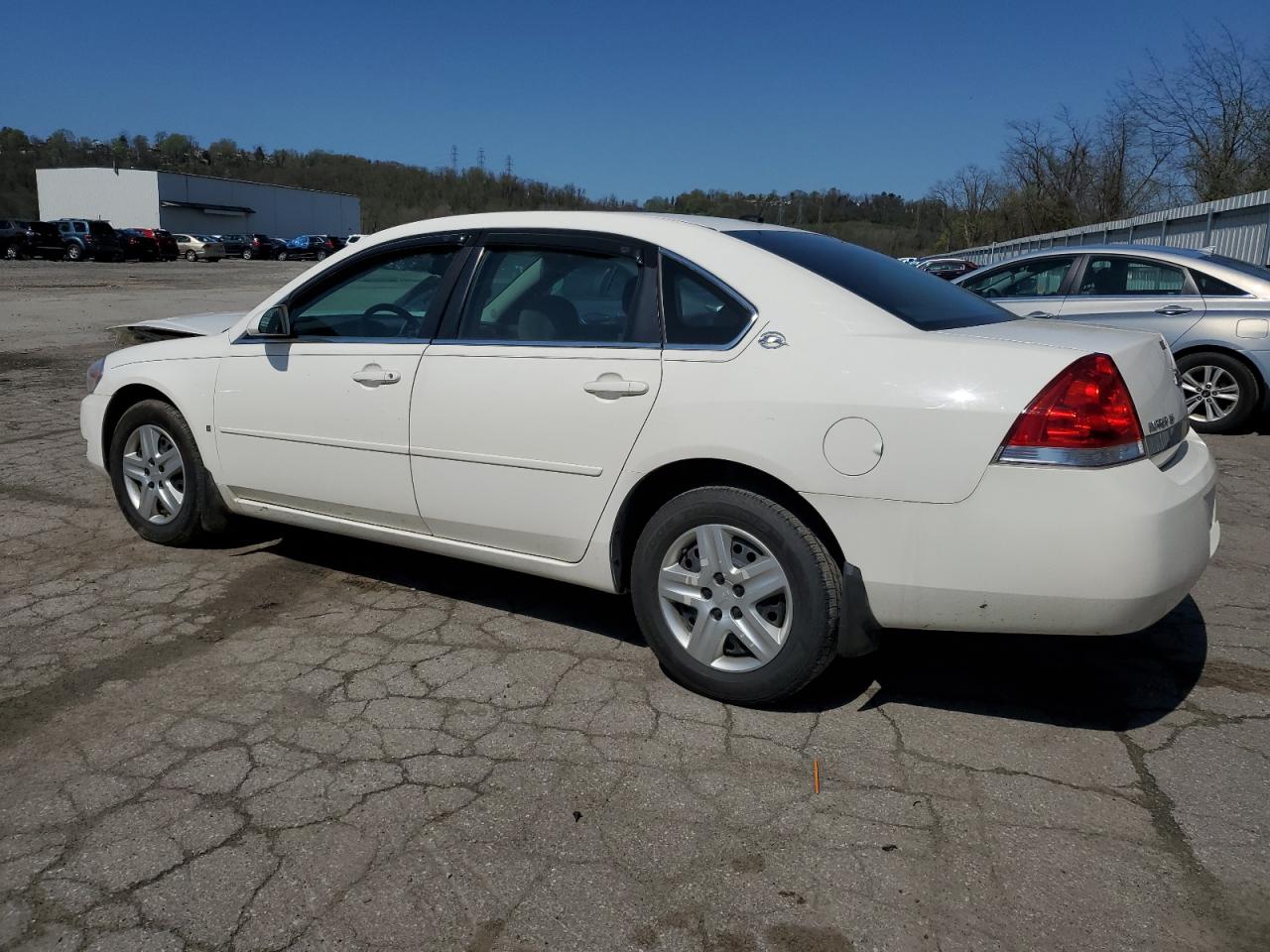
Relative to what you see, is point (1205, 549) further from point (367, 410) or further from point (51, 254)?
point (51, 254)

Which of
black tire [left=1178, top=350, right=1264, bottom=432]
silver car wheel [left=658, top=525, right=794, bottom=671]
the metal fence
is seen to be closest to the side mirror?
silver car wheel [left=658, top=525, right=794, bottom=671]

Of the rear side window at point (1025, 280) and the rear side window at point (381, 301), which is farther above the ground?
the rear side window at point (1025, 280)

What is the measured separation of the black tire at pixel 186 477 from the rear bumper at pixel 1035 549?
3.05m

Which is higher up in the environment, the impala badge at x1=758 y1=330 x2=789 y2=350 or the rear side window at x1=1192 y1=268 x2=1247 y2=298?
the rear side window at x1=1192 y1=268 x2=1247 y2=298

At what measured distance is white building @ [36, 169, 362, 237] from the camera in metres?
70.4

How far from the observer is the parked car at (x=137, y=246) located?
46.2 metres

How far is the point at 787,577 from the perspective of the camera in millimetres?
3156

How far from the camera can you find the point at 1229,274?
7.95 metres

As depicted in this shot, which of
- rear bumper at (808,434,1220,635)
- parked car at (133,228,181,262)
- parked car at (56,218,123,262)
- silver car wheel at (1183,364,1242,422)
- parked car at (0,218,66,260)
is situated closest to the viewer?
rear bumper at (808,434,1220,635)

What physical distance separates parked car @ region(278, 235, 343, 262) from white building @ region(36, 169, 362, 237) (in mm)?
11628

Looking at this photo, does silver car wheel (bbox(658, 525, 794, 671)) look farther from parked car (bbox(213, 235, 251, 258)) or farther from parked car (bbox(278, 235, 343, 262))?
parked car (bbox(278, 235, 343, 262))

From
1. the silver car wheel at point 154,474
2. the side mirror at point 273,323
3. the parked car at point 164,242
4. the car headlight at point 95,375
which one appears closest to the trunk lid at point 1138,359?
the side mirror at point 273,323

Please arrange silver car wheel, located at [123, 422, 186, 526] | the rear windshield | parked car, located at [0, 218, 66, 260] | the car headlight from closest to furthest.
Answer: the rear windshield → silver car wheel, located at [123, 422, 186, 526] → the car headlight → parked car, located at [0, 218, 66, 260]

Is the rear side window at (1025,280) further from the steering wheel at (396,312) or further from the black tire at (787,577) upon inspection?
the black tire at (787,577)
